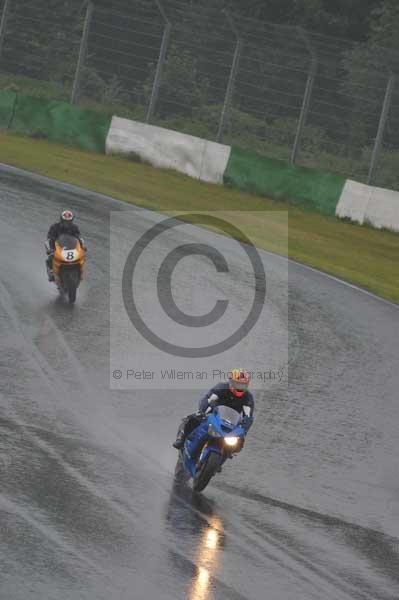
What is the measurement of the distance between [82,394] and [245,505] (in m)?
3.34

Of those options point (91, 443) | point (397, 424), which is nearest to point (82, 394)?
point (91, 443)

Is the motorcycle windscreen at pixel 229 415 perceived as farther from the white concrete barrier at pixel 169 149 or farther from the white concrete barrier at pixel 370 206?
the white concrete barrier at pixel 169 149

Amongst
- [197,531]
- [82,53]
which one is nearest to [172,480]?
[197,531]

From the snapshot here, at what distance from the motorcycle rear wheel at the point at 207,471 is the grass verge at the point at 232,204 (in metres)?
13.1

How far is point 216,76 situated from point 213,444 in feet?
89.8

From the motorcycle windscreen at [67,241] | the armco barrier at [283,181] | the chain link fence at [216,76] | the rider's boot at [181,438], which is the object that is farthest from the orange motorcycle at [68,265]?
the chain link fence at [216,76]

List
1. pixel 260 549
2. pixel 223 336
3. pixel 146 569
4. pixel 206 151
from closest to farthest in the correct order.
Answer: pixel 146 569 < pixel 260 549 < pixel 223 336 < pixel 206 151

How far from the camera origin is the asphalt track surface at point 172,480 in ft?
28.2

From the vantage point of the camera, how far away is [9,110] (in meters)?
37.4

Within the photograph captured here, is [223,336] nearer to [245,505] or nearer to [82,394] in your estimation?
[82,394]

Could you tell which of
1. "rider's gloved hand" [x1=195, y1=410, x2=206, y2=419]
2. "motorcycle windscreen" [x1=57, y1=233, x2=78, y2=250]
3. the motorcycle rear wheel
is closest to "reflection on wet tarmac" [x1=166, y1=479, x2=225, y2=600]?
the motorcycle rear wheel

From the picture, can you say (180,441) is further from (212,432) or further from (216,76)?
(216,76)

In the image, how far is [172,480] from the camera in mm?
11125

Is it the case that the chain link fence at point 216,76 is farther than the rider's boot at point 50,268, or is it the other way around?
the chain link fence at point 216,76
